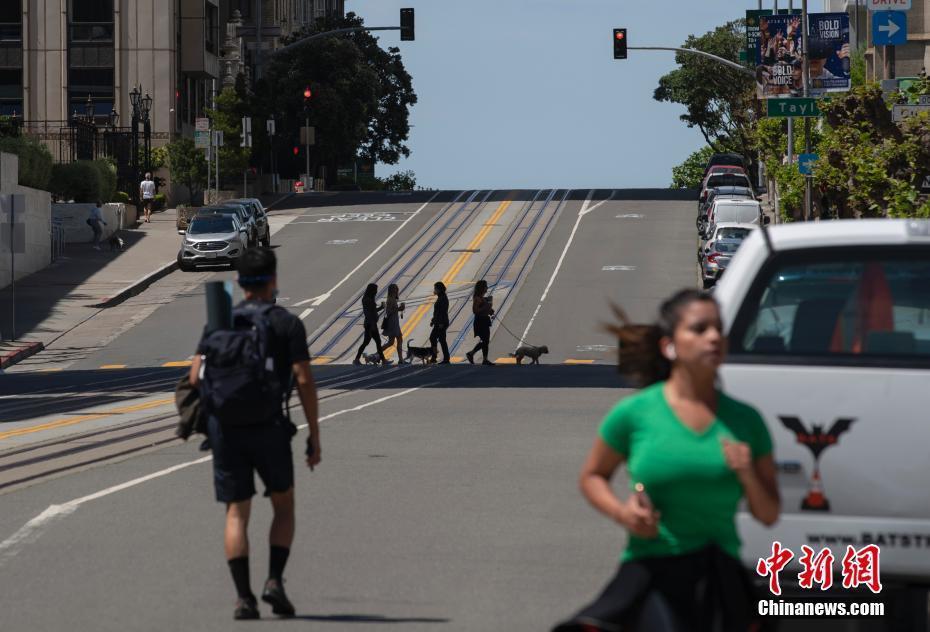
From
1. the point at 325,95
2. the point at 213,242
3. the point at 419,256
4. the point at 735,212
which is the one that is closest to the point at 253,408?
the point at 735,212

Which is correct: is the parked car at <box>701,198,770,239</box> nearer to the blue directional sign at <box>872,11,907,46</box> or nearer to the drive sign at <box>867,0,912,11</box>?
the drive sign at <box>867,0,912,11</box>

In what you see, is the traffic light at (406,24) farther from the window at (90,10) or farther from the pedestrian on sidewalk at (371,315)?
the pedestrian on sidewalk at (371,315)

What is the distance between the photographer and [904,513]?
22.1 feet

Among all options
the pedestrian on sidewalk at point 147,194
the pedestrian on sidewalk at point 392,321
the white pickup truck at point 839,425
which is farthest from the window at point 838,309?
the pedestrian on sidewalk at point 147,194

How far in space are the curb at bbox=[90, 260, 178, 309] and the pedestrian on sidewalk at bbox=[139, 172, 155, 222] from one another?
39.6ft

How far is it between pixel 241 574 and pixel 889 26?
27.6 m

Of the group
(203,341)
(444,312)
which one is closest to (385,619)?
(203,341)

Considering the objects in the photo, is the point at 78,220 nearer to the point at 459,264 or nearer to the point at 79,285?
the point at 79,285

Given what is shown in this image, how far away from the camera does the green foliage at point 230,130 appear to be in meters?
73.1

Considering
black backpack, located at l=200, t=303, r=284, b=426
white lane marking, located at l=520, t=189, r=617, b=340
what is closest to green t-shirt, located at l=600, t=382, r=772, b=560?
black backpack, located at l=200, t=303, r=284, b=426

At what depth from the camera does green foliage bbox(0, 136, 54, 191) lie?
2085 inches

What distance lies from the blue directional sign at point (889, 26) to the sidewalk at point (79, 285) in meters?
19.1

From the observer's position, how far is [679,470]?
18.0ft

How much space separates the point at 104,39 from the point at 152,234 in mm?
18366
